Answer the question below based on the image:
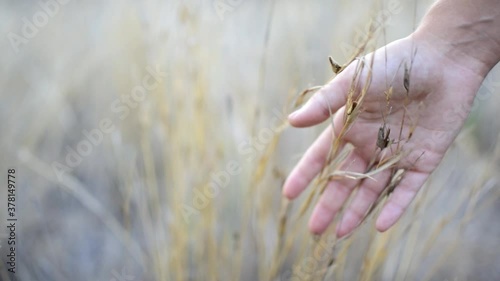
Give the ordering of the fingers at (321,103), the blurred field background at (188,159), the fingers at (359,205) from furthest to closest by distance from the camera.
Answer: the blurred field background at (188,159), the fingers at (359,205), the fingers at (321,103)

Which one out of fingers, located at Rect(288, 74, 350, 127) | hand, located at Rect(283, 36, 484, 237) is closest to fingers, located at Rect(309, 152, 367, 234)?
hand, located at Rect(283, 36, 484, 237)

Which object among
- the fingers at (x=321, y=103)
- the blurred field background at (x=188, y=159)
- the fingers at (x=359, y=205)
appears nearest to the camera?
the fingers at (x=321, y=103)

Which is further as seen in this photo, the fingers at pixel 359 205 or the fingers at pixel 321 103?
the fingers at pixel 359 205

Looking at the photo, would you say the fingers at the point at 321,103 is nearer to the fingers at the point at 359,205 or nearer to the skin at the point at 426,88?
the skin at the point at 426,88

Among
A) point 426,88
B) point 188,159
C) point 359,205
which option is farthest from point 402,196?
point 188,159

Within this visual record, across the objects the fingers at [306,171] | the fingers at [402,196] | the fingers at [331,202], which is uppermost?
the fingers at [306,171]

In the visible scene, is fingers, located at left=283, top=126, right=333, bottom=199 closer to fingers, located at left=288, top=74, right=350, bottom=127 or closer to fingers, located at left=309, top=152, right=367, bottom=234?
fingers, located at left=309, top=152, right=367, bottom=234

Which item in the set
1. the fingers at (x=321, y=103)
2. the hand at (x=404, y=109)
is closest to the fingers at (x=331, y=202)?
the hand at (x=404, y=109)

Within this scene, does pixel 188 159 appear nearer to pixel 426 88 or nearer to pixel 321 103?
pixel 321 103
